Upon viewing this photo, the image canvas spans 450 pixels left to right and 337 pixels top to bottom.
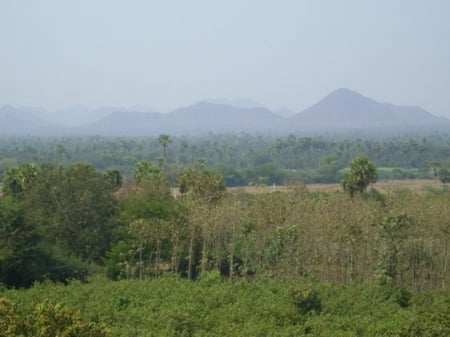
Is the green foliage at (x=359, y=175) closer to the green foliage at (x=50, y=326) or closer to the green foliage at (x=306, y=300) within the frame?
the green foliage at (x=306, y=300)

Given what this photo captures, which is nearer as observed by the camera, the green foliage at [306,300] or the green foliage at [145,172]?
the green foliage at [306,300]

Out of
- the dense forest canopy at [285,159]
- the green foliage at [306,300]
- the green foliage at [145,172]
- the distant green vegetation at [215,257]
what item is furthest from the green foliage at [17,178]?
the dense forest canopy at [285,159]

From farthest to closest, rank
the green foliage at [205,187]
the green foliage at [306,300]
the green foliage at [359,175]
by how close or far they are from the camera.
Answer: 1. the green foliage at [359,175]
2. the green foliage at [205,187]
3. the green foliage at [306,300]

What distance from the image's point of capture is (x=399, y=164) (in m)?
114

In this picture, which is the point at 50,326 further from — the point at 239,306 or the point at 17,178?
the point at 17,178

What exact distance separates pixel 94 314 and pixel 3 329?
8.57 meters

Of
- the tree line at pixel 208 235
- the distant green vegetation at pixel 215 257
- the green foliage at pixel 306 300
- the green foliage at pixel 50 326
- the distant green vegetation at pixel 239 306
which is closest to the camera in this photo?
the green foliage at pixel 50 326

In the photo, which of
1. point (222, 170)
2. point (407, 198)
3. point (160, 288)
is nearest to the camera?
point (160, 288)

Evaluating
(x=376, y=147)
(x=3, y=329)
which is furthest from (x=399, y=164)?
(x=3, y=329)

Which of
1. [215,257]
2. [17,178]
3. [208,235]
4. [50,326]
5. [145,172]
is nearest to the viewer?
[50,326]

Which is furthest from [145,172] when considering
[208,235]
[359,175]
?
[208,235]

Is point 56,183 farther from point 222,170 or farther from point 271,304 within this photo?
point 222,170

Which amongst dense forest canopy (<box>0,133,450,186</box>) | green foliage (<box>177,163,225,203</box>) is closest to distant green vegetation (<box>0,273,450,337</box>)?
green foliage (<box>177,163,225,203</box>)

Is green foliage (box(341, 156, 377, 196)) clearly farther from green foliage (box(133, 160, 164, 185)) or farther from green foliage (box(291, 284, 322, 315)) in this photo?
green foliage (box(291, 284, 322, 315))
